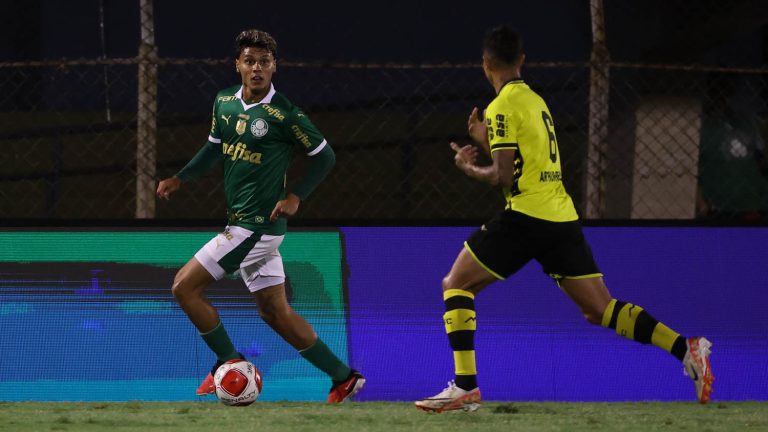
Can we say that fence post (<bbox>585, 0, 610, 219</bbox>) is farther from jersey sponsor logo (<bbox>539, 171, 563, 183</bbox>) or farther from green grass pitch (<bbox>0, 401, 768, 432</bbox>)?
jersey sponsor logo (<bbox>539, 171, 563, 183</bbox>)

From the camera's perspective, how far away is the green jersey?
239 inches

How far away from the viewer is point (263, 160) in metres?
6.09

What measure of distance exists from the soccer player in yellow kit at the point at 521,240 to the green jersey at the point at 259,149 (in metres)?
1.05

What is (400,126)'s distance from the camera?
8.29m

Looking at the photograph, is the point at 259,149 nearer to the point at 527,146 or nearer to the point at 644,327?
→ the point at 527,146

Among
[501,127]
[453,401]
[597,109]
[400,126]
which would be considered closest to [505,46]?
[501,127]

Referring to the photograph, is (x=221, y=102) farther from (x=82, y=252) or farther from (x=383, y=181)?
(x=383, y=181)

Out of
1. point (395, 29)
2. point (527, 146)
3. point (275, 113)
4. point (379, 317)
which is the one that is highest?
point (395, 29)

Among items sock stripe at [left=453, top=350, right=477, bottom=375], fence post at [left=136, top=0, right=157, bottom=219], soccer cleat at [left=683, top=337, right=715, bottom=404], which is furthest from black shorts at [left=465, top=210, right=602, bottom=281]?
fence post at [left=136, top=0, right=157, bottom=219]

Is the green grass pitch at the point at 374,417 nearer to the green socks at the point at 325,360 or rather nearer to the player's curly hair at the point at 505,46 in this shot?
the green socks at the point at 325,360

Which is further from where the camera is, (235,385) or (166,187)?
(166,187)

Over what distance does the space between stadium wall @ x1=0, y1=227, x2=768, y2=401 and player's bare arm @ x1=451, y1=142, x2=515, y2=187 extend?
1681 millimetres

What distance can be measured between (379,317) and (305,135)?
4.41 ft

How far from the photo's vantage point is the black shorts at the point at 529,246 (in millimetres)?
5441
